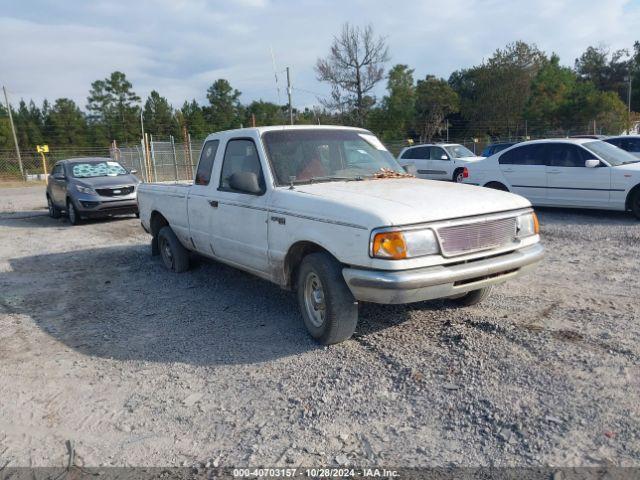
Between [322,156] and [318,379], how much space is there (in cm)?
234

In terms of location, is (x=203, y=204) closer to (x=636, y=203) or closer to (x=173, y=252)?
(x=173, y=252)

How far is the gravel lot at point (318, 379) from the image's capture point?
2.98m

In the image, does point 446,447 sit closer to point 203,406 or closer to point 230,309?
point 203,406

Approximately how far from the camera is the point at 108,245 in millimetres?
9711

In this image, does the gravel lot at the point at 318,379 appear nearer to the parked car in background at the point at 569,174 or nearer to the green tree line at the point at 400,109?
the parked car in background at the point at 569,174

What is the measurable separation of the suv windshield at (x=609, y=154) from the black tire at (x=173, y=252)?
813 cm

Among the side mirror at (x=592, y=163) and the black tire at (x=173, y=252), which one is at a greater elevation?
the side mirror at (x=592, y=163)

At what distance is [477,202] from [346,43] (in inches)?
1482

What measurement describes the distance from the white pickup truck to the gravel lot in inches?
20.1

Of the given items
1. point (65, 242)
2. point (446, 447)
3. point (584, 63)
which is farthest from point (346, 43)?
point (584, 63)

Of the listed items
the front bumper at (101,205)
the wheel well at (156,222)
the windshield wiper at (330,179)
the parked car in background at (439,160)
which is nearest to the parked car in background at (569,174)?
the parked car in background at (439,160)

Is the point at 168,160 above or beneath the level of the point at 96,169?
above

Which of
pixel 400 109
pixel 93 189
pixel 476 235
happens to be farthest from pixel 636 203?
pixel 400 109

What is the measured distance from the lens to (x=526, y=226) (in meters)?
4.48
